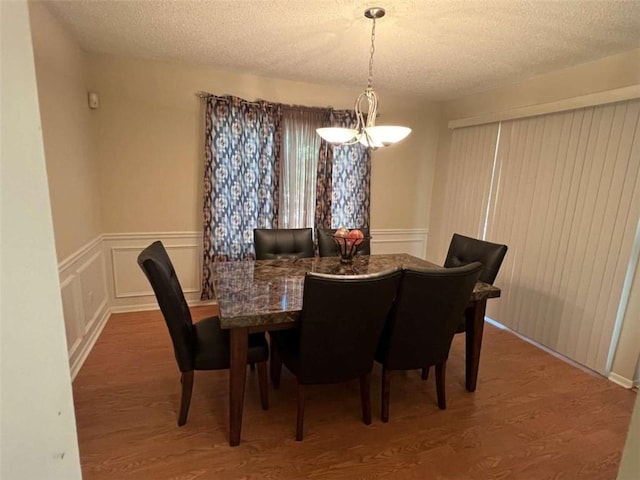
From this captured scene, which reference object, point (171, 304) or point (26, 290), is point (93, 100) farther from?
point (26, 290)

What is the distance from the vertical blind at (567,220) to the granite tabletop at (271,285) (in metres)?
1.10

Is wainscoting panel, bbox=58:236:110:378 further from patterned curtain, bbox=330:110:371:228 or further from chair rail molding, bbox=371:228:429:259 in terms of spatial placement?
chair rail molding, bbox=371:228:429:259

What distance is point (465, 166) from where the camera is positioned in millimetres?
3871

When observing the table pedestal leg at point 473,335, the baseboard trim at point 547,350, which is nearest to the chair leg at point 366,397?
the table pedestal leg at point 473,335

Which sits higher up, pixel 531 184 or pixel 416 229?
pixel 531 184

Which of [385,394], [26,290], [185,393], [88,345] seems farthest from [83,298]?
[26,290]

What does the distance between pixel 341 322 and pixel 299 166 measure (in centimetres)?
237

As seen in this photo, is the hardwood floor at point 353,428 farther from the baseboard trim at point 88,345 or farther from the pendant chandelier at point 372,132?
the pendant chandelier at point 372,132

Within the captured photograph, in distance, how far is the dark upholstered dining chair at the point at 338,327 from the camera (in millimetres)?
1608

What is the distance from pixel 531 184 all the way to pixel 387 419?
242 cm

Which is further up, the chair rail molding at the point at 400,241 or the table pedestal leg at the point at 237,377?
the chair rail molding at the point at 400,241

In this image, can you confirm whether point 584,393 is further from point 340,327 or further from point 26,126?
point 26,126

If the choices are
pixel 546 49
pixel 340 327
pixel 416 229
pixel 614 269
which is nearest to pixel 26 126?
pixel 340 327

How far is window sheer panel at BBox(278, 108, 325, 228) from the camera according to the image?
362 cm
